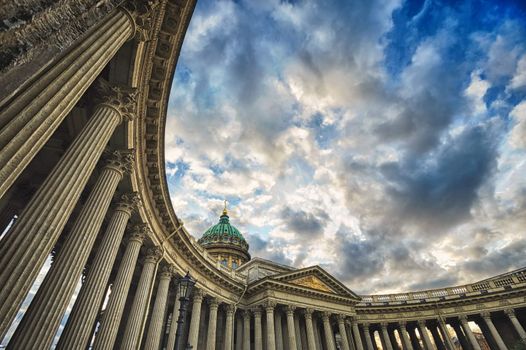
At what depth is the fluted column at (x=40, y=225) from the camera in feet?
16.5

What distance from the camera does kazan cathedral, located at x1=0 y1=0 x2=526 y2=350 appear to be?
411 centimetres

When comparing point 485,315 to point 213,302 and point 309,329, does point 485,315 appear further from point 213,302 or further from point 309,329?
point 213,302

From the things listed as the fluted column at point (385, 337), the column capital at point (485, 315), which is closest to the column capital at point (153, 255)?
the fluted column at point (385, 337)

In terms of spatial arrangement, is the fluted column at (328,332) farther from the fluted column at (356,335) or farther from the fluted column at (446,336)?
the fluted column at (446,336)

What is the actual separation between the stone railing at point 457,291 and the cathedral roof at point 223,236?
20.9 meters

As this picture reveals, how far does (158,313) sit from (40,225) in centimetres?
1255

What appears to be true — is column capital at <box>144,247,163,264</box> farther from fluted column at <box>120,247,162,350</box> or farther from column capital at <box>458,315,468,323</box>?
column capital at <box>458,315,468,323</box>

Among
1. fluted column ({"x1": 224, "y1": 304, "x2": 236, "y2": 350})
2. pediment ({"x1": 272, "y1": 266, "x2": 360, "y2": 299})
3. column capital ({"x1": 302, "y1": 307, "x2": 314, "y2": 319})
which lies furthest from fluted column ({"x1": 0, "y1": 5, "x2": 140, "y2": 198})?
column capital ({"x1": 302, "y1": 307, "x2": 314, "y2": 319})

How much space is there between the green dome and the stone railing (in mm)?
20961

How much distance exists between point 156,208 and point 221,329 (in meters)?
15.3

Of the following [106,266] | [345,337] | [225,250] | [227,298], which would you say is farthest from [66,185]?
[225,250]

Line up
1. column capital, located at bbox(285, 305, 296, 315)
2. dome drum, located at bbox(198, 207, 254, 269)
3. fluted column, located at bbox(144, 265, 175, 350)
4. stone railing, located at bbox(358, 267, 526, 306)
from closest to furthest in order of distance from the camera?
fluted column, located at bbox(144, 265, 175, 350)
column capital, located at bbox(285, 305, 296, 315)
stone railing, located at bbox(358, 267, 526, 306)
dome drum, located at bbox(198, 207, 254, 269)

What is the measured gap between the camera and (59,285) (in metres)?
6.93

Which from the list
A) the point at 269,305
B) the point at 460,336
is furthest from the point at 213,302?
the point at 460,336
